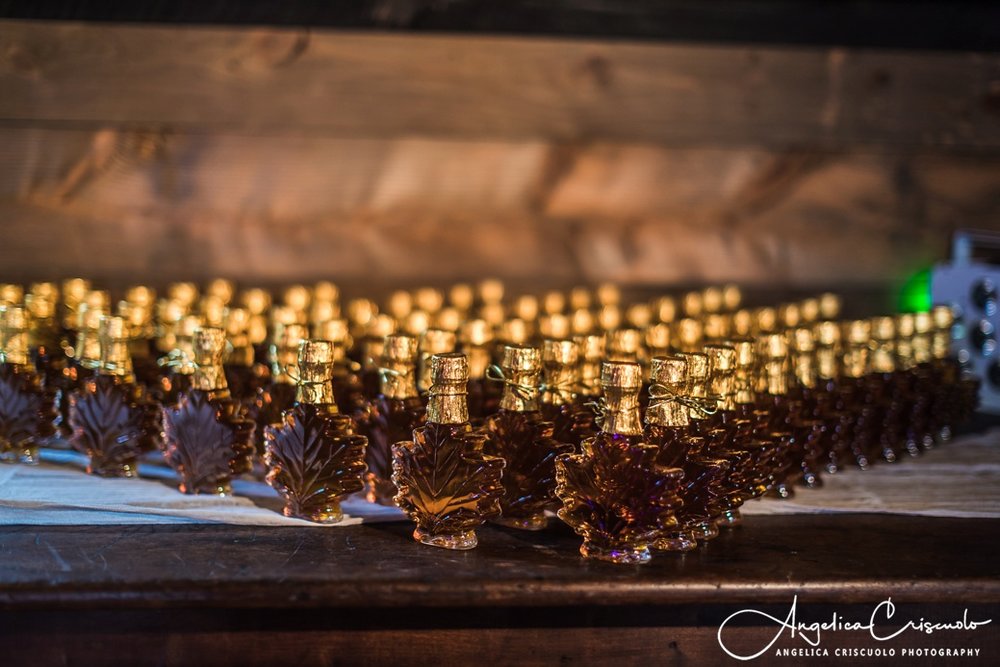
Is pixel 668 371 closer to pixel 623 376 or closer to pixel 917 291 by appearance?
pixel 623 376

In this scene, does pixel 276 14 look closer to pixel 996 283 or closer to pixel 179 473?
pixel 179 473

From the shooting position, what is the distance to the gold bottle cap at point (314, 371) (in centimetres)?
112

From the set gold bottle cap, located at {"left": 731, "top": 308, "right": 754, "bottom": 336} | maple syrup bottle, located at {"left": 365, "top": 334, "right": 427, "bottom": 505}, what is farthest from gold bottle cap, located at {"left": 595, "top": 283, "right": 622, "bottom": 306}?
maple syrup bottle, located at {"left": 365, "top": 334, "right": 427, "bottom": 505}

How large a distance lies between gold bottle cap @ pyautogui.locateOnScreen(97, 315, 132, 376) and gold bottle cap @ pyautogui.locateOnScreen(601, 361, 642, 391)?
1.95 feet

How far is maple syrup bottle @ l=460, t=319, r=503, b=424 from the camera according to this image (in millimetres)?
1354

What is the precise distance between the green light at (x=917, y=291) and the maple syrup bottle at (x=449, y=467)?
1414mm

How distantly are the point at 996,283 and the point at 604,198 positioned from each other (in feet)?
2.39

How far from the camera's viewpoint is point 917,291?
2201 millimetres

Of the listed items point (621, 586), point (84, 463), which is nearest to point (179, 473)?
point (84, 463)

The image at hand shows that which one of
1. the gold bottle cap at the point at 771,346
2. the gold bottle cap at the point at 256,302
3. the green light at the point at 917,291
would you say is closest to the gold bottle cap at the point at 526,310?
the gold bottle cap at the point at 256,302

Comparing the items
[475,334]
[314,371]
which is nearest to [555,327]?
[475,334]

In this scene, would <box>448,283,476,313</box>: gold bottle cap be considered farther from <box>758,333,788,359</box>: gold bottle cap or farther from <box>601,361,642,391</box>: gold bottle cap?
<box>601,361,642,391</box>: gold bottle cap

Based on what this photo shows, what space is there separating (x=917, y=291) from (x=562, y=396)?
127 centimetres

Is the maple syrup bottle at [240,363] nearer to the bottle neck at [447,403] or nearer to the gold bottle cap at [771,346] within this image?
the bottle neck at [447,403]
